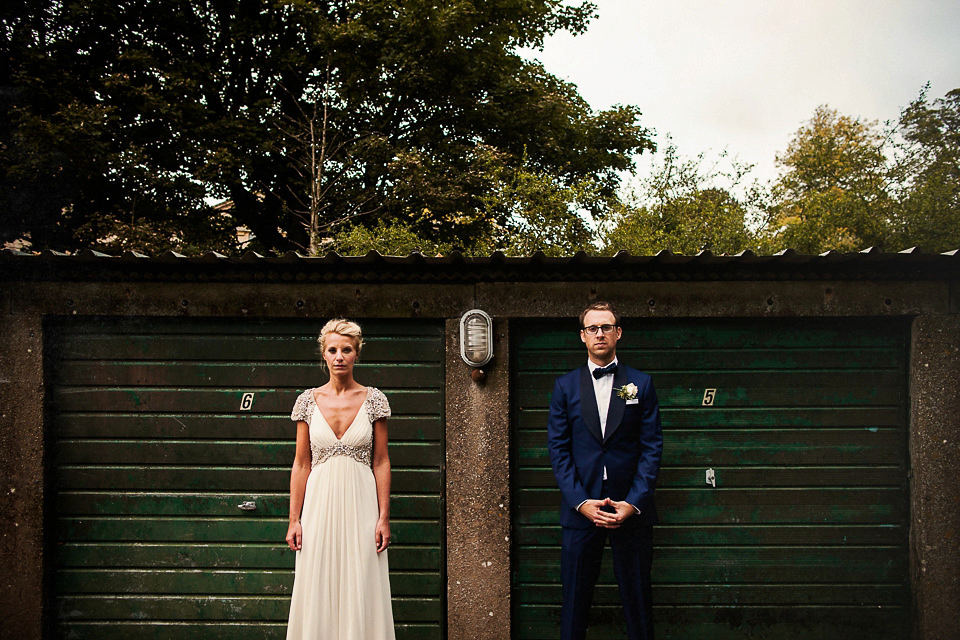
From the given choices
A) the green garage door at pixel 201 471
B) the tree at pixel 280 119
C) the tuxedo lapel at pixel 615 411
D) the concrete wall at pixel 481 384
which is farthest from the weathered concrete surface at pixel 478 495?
the tree at pixel 280 119

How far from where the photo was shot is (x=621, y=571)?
14.5ft

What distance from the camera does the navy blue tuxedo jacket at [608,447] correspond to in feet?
14.3

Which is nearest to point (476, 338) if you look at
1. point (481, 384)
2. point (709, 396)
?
→ point (481, 384)

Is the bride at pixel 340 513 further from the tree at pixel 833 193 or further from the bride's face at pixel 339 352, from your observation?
the tree at pixel 833 193

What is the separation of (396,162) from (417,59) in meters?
2.75

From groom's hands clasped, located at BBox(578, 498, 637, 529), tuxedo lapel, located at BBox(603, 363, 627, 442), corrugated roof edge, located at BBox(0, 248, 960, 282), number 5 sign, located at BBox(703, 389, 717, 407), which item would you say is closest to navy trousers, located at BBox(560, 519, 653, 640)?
groom's hands clasped, located at BBox(578, 498, 637, 529)

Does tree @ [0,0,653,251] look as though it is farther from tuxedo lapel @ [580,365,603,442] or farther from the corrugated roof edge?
tuxedo lapel @ [580,365,603,442]

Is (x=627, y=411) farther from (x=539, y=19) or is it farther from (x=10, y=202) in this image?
(x=539, y=19)

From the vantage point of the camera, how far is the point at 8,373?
5.54 m

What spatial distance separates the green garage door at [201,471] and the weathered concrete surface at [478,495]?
0.15 m

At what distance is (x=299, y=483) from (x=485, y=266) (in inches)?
87.3

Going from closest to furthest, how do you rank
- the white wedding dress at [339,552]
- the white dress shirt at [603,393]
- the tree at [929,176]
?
the white wedding dress at [339,552] < the white dress shirt at [603,393] < the tree at [929,176]

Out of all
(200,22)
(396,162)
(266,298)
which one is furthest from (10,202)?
(266,298)

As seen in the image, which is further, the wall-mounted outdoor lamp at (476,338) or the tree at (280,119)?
the tree at (280,119)
